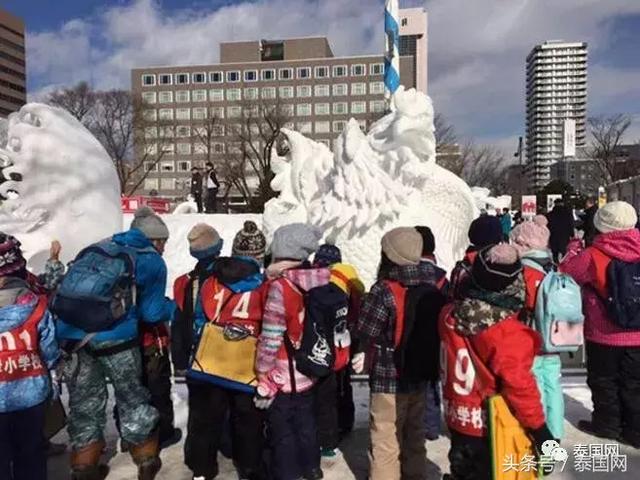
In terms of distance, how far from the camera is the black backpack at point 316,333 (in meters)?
2.98

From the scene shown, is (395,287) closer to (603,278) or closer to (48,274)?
(603,278)

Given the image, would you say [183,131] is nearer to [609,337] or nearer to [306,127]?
[306,127]

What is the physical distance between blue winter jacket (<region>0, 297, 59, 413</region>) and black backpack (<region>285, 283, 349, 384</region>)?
1.15 meters

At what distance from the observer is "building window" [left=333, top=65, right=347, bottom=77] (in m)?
66.3

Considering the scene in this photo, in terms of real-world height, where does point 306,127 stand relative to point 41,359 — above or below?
above

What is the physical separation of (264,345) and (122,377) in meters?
0.76

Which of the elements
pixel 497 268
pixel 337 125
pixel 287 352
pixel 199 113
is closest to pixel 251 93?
pixel 199 113

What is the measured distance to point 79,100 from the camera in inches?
1196

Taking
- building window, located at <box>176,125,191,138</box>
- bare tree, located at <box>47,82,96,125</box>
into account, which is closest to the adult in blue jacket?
bare tree, located at <box>47,82,96,125</box>

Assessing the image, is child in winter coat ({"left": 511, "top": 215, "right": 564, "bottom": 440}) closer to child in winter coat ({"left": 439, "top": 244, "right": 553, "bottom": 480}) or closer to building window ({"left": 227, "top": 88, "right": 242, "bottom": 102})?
child in winter coat ({"left": 439, "top": 244, "right": 553, "bottom": 480})

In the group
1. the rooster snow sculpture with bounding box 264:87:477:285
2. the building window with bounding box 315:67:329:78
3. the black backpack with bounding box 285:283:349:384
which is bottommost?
the black backpack with bounding box 285:283:349:384

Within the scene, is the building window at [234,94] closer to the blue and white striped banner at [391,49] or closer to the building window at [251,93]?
the building window at [251,93]

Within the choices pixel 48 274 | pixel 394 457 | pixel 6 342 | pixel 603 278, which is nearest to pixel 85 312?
pixel 6 342

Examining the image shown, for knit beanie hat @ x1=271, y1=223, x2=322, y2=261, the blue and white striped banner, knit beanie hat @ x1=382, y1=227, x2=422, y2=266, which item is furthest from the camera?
the blue and white striped banner
